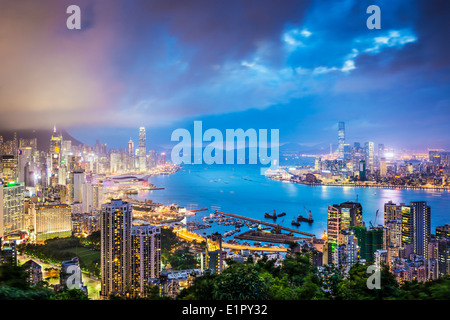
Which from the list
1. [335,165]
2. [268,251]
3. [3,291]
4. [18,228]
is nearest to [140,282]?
[268,251]

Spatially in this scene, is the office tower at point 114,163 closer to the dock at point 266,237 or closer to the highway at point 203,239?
the highway at point 203,239

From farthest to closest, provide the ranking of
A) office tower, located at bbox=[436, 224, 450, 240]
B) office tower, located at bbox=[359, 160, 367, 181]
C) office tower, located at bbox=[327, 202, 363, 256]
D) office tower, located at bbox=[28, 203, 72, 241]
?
1. office tower, located at bbox=[359, 160, 367, 181]
2. office tower, located at bbox=[28, 203, 72, 241]
3. office tower, located at bbox=[327, 202, 363, 256]
4. office tower, located at bbox=[436, 224, 450, 240]

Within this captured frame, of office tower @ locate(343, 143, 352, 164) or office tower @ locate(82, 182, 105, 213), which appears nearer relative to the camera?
office tower @ locate(343, 143, 352, 164)

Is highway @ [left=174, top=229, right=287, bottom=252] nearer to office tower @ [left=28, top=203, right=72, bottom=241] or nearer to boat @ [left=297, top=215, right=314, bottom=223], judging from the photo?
boat @ [left=297, top=215, right=314, bottom=223]

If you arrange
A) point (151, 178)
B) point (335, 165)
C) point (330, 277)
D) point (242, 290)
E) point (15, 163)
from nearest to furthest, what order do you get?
point (242, 290), point (330, 277), point (15, 163), point (335, 165), point (151, 178)

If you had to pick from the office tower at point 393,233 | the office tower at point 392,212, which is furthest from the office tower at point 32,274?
the office tower at point 392,212

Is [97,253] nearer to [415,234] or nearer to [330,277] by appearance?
[330,277]

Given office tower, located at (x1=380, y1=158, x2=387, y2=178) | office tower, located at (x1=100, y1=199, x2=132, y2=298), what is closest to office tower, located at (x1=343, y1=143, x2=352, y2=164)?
office tower, located at (x1=380, y1=158, x2=387, y2=178)
